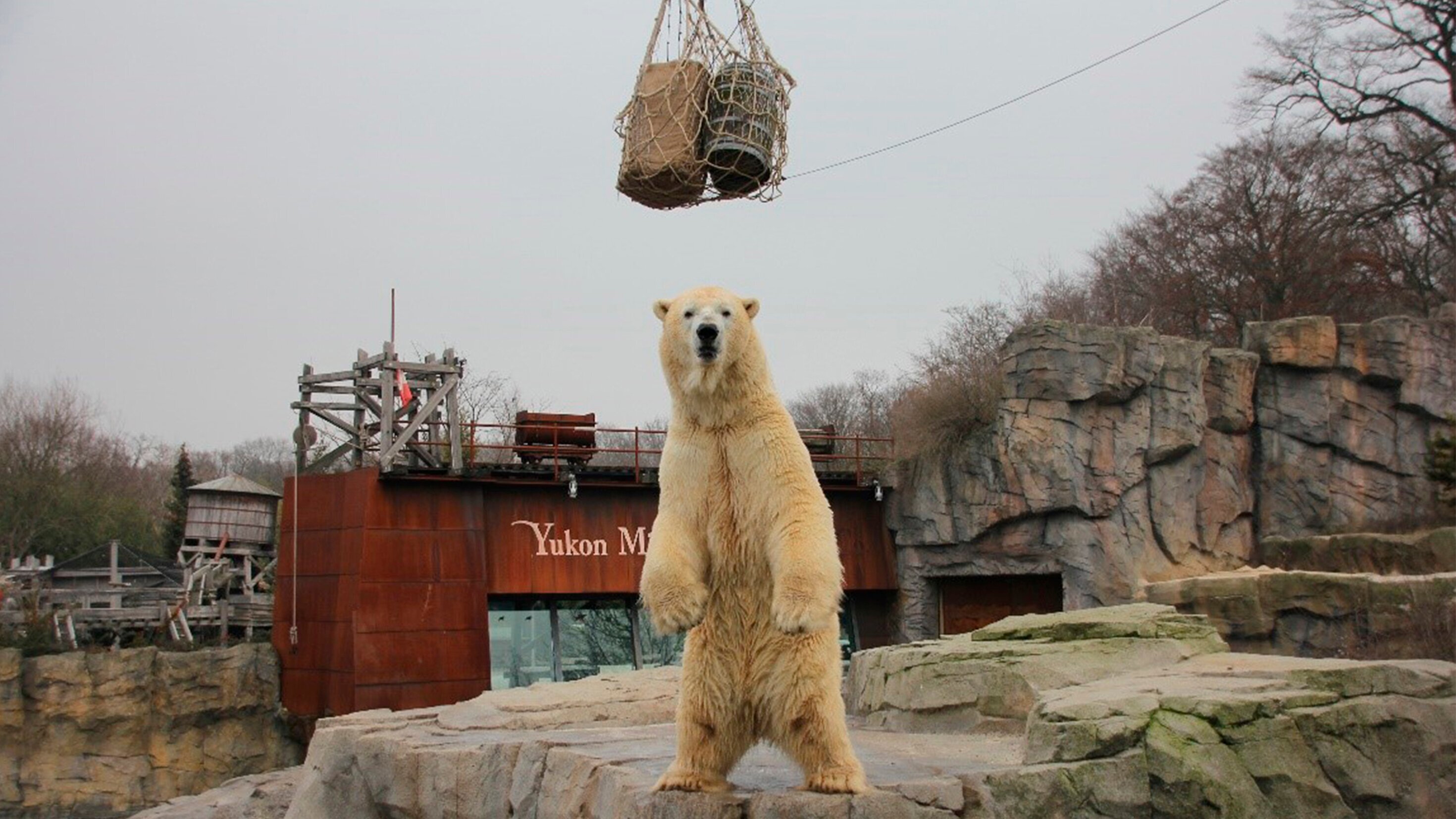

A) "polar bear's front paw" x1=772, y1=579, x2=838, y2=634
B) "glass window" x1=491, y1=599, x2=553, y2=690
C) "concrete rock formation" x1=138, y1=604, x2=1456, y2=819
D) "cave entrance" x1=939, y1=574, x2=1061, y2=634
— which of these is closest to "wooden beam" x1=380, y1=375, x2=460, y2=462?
"glass window" x1=491, y1=599, x2=553, y2=690

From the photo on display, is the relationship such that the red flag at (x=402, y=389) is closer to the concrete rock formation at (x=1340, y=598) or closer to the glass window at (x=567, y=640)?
the glass window at (x=567, y=640)

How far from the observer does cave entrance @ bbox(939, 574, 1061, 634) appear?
61.6 ft

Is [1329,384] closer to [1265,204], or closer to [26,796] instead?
[1265,204]

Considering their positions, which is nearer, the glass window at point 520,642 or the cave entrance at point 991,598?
the glass window at point 520,642

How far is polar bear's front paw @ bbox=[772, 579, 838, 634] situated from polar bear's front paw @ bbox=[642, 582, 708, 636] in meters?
0.35

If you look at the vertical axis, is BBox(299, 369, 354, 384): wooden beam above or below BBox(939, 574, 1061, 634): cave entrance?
above

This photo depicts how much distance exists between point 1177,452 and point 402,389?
1108cm

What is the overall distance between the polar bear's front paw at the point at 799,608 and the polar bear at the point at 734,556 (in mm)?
159

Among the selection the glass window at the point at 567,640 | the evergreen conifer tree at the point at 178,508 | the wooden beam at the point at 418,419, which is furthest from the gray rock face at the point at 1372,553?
the evergreen conifer tree at the point at 178,508

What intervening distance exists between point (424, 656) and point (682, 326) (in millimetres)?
11312

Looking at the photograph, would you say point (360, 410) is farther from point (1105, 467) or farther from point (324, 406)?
point (1105, 467)

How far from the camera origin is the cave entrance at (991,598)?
18.8 meters

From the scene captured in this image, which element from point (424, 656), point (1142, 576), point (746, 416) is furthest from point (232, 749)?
point (746, 416)

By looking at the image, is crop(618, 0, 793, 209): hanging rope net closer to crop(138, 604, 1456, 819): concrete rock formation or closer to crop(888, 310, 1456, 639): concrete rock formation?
crop(138, 604, 1456, 819): concrete rock formation
